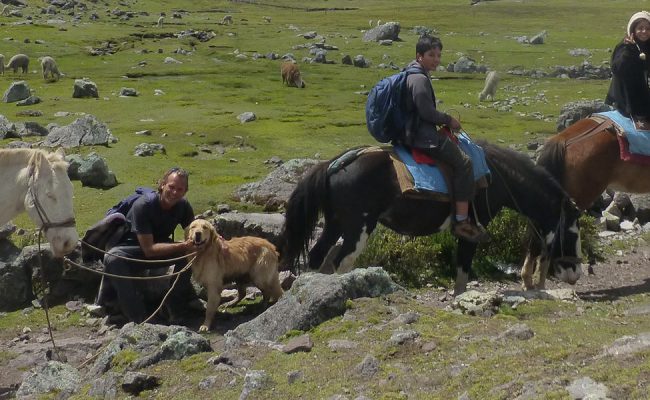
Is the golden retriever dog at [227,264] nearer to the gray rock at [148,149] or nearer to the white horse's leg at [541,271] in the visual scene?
the white horse's leg at [541,271]

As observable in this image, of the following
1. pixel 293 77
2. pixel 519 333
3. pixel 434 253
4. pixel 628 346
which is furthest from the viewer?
pixel 293 77

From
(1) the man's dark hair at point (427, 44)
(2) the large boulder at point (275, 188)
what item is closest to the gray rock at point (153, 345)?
(1) the man's dark hair at point (427, 44)

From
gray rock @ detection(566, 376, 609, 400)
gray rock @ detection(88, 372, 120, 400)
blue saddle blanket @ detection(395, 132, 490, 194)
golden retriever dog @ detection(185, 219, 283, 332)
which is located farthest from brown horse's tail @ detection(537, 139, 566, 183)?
gray rock @ detection(88, 372, 120, 400)

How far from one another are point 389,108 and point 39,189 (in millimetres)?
4434

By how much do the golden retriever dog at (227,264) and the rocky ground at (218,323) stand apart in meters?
0.41

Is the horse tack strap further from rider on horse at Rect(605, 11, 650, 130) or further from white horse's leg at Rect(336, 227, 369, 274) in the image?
white horse's leg at Rect(336, 227, 369, 274)

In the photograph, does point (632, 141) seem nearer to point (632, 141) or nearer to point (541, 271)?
point (632, 141)

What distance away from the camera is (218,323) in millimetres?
10586

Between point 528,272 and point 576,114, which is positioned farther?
point 576,114

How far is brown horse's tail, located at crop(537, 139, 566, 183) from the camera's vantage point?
1227 centimetres

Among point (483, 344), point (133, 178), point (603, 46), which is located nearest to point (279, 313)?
point (483, 344)

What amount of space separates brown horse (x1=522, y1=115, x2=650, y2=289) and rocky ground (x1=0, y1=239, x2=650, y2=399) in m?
1.09

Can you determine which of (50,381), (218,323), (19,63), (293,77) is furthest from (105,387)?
(19,63)

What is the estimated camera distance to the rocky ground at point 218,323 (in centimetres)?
945
